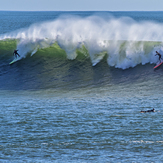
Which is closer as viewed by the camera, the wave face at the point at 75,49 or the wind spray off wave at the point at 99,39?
the wave face at the point at 75,49

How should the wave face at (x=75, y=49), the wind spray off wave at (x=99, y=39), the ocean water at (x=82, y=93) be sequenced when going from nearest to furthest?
the ocean water at (x=82, y=93) < the wave face at (x=75, y=49) < the wind spray off wave at (x=99, y=39)

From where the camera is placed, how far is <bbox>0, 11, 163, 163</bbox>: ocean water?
1121cm

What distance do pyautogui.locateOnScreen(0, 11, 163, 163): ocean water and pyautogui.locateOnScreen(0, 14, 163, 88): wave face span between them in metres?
0.06

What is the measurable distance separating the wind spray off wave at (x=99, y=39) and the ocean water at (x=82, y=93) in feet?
0.21

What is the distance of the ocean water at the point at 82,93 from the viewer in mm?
11206

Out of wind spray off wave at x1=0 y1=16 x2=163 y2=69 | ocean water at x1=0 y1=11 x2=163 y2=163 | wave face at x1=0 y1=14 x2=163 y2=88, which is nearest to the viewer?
ocean water at x1=0 y1=11 x2=163 y2=163

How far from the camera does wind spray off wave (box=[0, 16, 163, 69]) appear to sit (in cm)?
2302

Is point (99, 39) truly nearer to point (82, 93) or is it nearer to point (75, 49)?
point (75, 49)

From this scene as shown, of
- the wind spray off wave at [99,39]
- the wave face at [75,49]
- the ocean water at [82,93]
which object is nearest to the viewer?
the ocean water at [82,93]

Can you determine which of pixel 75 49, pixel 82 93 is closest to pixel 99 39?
pixel 75 49

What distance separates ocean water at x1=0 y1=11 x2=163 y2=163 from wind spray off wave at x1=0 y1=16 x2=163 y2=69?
0.06 m

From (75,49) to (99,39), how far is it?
2.01 meters

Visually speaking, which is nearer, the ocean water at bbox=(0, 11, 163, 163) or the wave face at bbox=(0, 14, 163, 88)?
the ocean water at bbox=(0, 11, 163, 163)

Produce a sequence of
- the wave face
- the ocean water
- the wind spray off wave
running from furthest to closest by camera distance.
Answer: the wind spray off wave < the wave face < the ocean water
